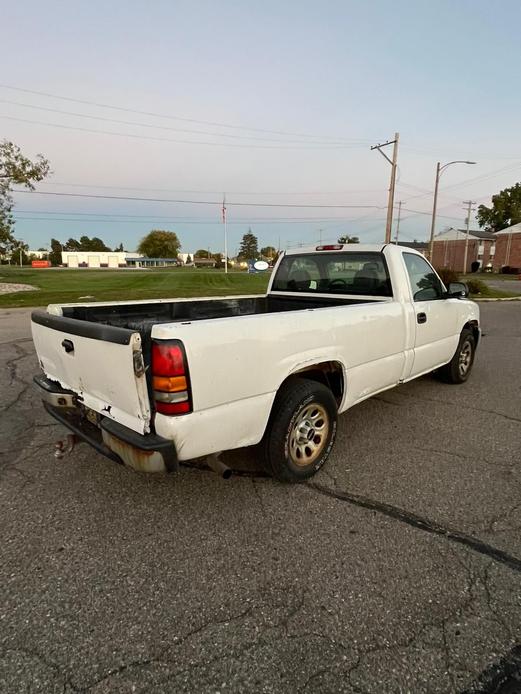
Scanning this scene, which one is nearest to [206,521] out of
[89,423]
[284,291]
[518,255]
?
[89,423]

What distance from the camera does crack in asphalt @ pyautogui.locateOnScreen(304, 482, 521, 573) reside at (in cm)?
233

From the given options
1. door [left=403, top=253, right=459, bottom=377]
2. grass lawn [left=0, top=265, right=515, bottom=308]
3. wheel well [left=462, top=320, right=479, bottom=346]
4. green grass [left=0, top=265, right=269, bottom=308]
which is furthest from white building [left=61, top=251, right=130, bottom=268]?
door [left=403, top=253, right=459, bottom=377]

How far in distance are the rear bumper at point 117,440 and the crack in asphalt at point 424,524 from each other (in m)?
1.30

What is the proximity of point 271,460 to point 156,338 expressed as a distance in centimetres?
126

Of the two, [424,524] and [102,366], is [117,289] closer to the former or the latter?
[102,366]

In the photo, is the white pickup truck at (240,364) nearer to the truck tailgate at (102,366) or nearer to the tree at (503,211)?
the truck tailgate at (102,366)

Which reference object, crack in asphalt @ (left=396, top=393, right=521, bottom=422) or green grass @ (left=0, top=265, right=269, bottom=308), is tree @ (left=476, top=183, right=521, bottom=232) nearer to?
green grass @ (left=0, top=265, right=269, bottom=308)

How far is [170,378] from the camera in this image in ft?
7.19

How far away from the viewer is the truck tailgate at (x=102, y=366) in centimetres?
224

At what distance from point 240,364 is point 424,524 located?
1581 mm

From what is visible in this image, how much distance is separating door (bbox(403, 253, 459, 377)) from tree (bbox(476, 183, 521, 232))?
8840 cm

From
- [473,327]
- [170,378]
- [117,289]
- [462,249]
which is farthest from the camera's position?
[462,249]

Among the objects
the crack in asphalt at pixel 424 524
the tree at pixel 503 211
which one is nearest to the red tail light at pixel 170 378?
the crack in asphalt at pixel 424 524

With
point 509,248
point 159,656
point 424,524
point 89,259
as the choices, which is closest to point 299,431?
point 424,524
